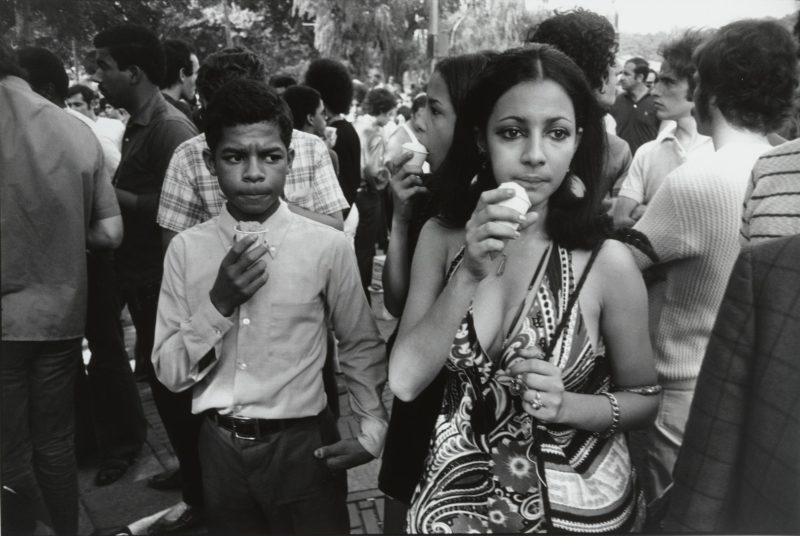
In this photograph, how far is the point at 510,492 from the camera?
5.03 feet

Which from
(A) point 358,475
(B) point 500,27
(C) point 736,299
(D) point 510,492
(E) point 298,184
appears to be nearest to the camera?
(C) point 736,299

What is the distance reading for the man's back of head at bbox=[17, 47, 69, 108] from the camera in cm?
199

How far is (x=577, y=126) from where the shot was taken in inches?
63.6

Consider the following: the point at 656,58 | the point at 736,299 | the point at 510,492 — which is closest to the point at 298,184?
the point at 656,58

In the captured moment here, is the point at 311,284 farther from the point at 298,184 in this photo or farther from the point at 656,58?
the point at 656,58

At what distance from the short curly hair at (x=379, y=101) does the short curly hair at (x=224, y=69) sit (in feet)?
18.3

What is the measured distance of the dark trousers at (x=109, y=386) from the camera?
11.5 feet

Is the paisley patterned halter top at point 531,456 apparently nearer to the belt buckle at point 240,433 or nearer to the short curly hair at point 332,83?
the belt buckle at point 240,433

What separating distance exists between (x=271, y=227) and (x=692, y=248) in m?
1.35

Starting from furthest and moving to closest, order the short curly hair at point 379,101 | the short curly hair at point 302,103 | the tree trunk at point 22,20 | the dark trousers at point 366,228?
the short curly hair at point 379,101, the dark trousers at point 366,228, the short curly hair at point 302,103, the tree trunk at point 22,20

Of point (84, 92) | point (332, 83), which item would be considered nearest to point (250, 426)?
point (332, 83)

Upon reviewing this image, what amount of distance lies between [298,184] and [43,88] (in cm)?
117

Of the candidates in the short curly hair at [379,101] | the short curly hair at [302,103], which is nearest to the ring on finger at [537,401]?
the short curly hair at [302,103]

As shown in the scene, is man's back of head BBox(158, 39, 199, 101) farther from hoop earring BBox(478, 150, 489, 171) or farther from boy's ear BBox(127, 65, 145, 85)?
hoop earring BBox(478, 150, 489, 171)
